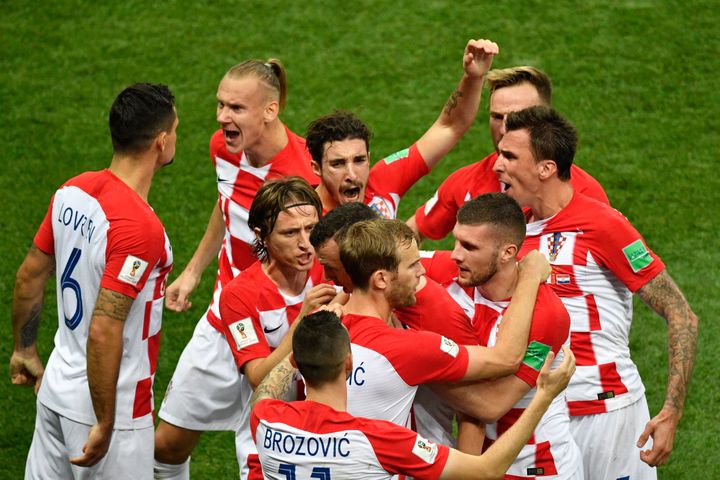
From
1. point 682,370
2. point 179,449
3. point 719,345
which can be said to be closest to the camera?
point 682,370

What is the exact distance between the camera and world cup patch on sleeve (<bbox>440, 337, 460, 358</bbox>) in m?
4.07

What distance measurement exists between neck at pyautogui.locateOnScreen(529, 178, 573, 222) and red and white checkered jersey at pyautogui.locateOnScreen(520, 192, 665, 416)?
0.04m

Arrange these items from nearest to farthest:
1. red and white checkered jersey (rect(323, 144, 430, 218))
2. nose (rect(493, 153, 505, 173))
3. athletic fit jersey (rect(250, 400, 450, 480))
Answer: athletic fit jersey (rect(250, 400, 450, 480))
nose (rect(493, 153, 505, 173))
red and white checkered jersey (rect(323, 144, 430, 218))

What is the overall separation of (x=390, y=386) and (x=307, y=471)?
1.50 feet

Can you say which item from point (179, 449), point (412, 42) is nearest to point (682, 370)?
point (179, 449)

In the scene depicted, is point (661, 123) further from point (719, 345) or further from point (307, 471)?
point (307, 471)

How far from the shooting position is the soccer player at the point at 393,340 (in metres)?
4.05

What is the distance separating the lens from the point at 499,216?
14.6 feet

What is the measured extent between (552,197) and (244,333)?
1.47 meters

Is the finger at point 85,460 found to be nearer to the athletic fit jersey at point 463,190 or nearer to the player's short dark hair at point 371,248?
the player's short dark hair at point 371,248

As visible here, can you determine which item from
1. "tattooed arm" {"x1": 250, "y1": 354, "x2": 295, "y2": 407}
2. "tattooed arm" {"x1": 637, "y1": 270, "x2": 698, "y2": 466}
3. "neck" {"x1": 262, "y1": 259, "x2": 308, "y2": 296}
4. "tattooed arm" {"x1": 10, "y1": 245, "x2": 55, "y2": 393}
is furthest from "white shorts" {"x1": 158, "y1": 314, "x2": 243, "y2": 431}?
"tattooed arm" {"x1": 637, "y1": 270, "x2": 698, "y2": 466}

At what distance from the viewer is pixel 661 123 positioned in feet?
30.2

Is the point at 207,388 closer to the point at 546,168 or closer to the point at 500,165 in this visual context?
the point at 500,165

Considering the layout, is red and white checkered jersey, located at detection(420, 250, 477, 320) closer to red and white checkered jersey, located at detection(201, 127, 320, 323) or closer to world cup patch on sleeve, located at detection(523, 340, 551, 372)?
world cup patch on sleeve, located at detection(523, 340, 551, 372)
